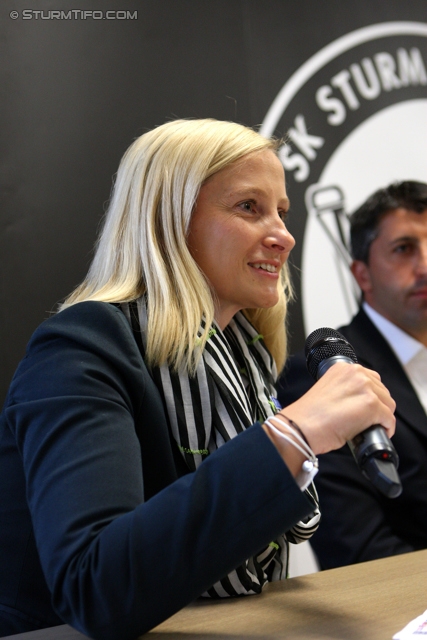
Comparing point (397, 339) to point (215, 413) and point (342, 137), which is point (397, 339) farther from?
point (215, 413)

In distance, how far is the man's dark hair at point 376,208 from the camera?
110 inches

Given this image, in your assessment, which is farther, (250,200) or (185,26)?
(185,26)

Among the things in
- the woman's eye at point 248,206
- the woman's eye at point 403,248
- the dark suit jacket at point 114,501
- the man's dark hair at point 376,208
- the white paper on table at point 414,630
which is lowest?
the white paper on table at point 414,630

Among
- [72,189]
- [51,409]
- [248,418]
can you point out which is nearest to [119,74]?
[72,189]

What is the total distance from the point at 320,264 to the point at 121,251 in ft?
4.24

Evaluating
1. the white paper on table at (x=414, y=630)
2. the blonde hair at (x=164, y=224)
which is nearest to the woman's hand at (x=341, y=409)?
the white paper on table at (x=414, y=630)

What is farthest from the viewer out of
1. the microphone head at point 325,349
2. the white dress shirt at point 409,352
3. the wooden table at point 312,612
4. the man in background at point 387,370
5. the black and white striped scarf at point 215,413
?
the white dress shirt at point 409,352

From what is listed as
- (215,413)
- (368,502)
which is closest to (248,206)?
(215,413)

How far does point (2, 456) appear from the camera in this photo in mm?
1341

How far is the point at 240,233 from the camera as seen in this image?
5.28ft

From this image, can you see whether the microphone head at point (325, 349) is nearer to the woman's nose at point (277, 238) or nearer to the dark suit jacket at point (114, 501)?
the dark suit jacket at point (114, 501)

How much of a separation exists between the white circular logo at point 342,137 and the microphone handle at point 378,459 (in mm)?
1678

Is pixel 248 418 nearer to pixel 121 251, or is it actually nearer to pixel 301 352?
pixel 121 251

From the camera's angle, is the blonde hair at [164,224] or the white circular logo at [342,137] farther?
the white circular logo at [342,137]
